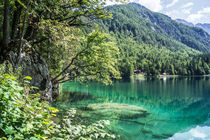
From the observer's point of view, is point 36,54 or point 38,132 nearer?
point 38,132

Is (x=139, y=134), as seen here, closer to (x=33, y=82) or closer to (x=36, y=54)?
(x=33, y=82)

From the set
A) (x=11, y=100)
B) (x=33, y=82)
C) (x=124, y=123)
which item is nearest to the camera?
(x=11, y=100)

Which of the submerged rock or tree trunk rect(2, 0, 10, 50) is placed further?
the submerged rock

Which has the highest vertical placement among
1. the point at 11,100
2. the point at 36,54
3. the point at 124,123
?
the point at 36,54

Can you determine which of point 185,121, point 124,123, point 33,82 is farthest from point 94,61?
point 185,121

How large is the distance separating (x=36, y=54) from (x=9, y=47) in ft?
7.82

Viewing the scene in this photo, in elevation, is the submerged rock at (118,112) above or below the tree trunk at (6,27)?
below

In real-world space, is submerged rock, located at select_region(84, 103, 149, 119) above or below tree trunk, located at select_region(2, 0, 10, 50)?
below

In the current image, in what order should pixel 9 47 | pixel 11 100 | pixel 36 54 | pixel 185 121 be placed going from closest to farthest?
pixel 11 100, pixel 9 47, pixel 36 54, pixel 185 121

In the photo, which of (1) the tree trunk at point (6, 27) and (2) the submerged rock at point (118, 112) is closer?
(1) the tree trunk at point (6, 27)

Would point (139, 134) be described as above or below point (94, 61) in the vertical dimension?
below

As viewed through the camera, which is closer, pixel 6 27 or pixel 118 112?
pixel 6 27

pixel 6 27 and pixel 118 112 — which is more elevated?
pixel 6 27

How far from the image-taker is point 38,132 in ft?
10.1
